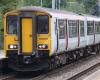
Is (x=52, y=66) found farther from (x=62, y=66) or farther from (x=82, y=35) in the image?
(x=82, y=35)

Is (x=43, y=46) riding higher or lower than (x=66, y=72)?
higher

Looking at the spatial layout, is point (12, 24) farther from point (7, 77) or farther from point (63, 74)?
point (63, 74)

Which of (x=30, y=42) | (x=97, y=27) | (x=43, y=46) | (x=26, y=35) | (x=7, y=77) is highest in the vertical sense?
(x=97, y=27)

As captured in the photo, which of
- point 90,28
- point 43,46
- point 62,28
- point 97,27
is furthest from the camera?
point 97,27

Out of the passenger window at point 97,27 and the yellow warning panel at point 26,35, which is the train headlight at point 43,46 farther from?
the passenger window at point 97,27

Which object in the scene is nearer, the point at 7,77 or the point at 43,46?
the point at 7,77

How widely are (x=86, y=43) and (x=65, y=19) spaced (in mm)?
6608

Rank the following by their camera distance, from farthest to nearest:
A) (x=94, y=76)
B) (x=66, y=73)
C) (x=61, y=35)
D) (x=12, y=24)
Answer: (x=61, y=35)
(x=66, y=73)
(x=12, y=24)
(x=94, y=76)

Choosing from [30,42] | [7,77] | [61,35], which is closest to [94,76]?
[30,42]

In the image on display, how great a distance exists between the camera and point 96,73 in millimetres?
22625

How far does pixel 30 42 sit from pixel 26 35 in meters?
0.33

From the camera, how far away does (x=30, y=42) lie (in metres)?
21.7

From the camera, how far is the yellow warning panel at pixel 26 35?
21.6m

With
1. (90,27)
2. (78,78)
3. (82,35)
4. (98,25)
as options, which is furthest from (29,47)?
(98,25)
